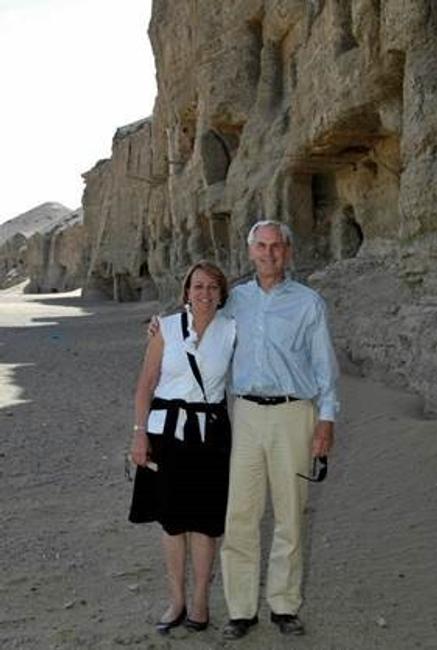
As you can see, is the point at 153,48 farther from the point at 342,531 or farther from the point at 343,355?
the point at 342,531

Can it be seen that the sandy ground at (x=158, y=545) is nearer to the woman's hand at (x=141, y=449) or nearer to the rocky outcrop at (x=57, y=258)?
the woman's hand at (x=141, y=449)

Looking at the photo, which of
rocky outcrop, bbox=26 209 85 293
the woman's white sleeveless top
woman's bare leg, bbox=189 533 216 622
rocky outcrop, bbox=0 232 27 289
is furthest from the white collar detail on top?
rocky outcrop, bbox=0 232 27 289

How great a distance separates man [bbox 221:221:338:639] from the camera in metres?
3.05

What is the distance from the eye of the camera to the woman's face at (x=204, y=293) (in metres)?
3.12

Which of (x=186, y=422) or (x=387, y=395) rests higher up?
(x=186, y=422)

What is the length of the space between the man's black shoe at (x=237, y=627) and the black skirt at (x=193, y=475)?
36 cm

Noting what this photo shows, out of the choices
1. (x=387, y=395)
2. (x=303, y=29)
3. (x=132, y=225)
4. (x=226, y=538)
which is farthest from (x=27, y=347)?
(x=132, y=225)

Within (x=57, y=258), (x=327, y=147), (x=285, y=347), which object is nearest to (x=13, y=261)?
(x=57, y=258)

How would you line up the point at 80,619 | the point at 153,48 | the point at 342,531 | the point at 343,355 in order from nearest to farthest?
1. the point at 80,619
2. the point at 342,531
3. the point at 343,355
4. the point at 153,48

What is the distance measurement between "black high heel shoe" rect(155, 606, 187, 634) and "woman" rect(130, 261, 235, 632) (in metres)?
0.15

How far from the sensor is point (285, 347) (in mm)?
3062

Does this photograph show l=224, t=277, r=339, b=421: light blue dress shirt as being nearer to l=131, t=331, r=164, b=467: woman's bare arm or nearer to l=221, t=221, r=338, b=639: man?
l=221, t=221, r=338, b=639: man

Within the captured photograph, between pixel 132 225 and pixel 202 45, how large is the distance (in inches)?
871

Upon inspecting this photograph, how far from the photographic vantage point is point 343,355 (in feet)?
28.6
